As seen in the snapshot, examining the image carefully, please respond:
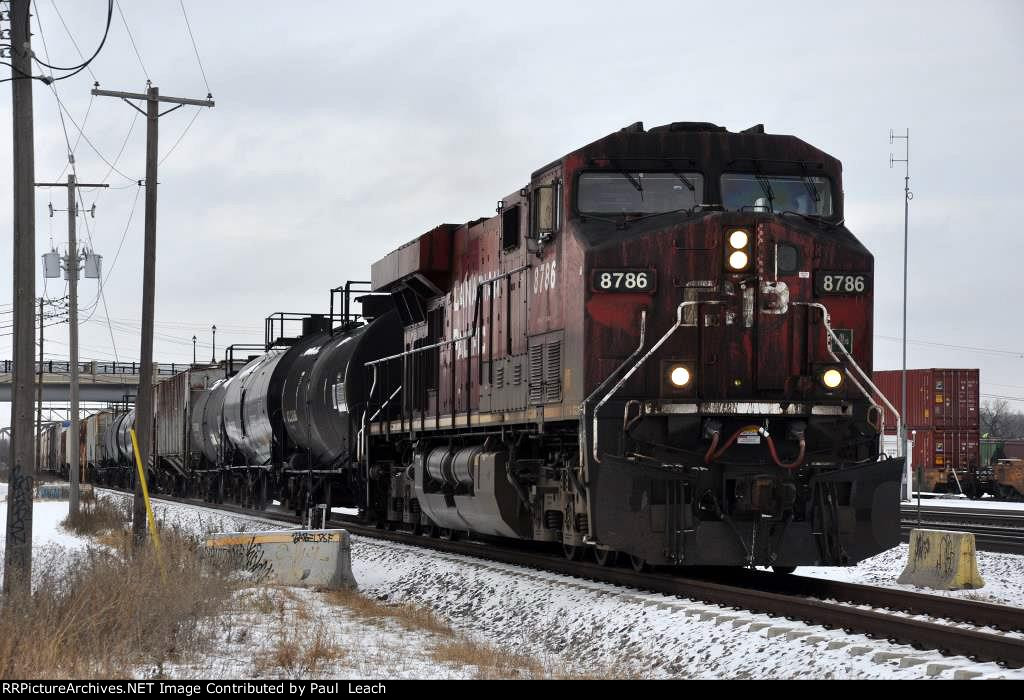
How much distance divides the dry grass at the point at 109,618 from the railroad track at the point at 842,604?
4187mm

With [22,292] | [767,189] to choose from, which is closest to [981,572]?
[767,189]

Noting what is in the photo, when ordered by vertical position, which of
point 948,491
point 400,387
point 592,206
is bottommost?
point 948,491

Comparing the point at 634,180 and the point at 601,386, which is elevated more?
the point at 634,180

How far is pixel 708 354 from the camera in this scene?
1291 cm

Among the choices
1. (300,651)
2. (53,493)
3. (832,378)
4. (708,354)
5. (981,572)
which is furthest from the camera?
(53,493)

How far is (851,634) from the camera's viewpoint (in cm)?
983

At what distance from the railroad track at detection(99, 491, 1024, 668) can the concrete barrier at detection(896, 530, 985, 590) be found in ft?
6.20

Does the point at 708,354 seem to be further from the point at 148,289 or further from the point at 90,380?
the point at 90,380

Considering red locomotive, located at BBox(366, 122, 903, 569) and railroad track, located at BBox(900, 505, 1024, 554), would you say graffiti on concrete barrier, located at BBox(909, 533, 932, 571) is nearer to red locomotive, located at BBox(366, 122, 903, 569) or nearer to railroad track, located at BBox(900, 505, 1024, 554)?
red locomotive, located at BBox(366, 122, 903, 569)

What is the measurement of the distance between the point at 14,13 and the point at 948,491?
3794cm

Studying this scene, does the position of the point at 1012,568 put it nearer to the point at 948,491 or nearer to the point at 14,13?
the point at 14,13

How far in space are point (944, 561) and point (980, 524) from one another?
441 inches

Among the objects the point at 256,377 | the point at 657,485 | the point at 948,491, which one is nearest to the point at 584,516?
the point at 657,485

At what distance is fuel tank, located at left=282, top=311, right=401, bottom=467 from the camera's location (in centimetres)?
2298
